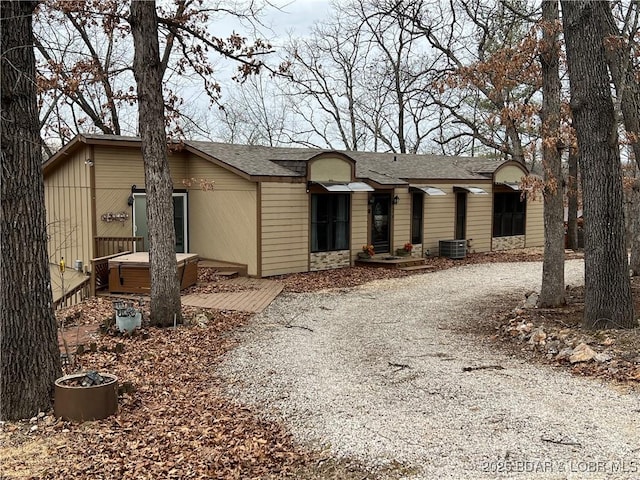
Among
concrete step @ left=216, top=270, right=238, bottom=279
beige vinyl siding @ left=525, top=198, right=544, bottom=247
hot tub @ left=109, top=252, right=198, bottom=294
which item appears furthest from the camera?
beige vinyl siding @ left=525, top=198, right=544, bottom=247

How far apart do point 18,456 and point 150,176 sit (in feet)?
15.9

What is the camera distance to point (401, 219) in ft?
55.3

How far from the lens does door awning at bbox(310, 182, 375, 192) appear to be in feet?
46.6

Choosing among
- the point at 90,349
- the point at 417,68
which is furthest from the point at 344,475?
the point at 417,68

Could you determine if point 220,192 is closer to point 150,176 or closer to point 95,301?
point 95,301

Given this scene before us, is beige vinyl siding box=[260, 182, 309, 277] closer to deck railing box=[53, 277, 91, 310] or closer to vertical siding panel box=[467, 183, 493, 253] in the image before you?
deck railing box=[53, 277, 91, 310]

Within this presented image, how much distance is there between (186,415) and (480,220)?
15211 millimetres

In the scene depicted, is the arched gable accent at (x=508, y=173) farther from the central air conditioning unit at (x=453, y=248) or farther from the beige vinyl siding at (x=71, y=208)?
the beige vinyl siding at (x=71, y=208)

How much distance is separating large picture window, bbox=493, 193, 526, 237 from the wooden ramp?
955cm

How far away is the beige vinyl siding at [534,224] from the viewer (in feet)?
67.7

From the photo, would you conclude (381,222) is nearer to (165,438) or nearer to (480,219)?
(480,219)

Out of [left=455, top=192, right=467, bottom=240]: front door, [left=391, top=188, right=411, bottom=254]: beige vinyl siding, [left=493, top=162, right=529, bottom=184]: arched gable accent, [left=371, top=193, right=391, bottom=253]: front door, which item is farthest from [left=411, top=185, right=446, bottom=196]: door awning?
[left=493, top=162, right=529, bottom=184]: arched gable accent

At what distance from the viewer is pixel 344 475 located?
13.2 ft

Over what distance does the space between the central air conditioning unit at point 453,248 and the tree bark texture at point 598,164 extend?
32.7 feet
